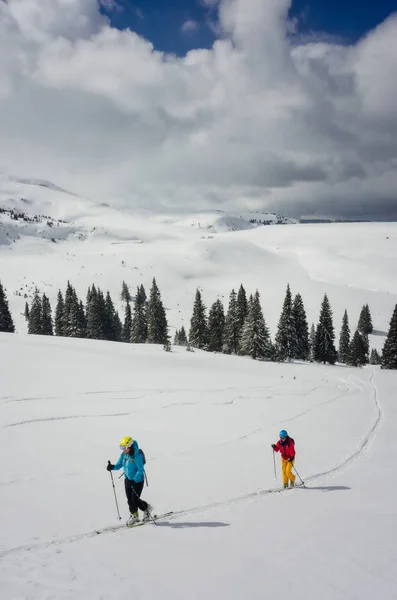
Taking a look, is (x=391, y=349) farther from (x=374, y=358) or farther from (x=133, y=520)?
(x=133, y=520)

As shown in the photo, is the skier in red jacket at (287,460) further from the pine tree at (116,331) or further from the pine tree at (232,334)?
the pine tree at (116,331)

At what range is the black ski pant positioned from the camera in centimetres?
834

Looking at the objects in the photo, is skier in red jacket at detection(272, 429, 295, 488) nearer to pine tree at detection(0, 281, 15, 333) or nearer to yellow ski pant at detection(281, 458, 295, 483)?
yellow ski pant at detection(281, 458, 295, 483)

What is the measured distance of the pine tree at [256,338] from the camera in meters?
49.8

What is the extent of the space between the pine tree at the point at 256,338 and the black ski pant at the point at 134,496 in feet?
139

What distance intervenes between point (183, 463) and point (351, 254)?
20949 cm

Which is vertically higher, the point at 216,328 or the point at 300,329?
the point at 216,328

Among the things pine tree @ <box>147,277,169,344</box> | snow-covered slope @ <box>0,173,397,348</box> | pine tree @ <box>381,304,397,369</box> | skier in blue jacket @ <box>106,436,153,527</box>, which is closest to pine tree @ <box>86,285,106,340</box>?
pine tree @ <box>147,277,169,344</box>

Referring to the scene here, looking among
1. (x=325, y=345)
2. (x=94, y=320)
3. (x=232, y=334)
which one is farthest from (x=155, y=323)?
(x=325, y=345)

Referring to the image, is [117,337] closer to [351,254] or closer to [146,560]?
[146,560]

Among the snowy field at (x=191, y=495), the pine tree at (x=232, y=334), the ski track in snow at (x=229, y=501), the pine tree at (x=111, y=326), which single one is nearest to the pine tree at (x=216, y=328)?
the pine tree at (x=232, y=334)

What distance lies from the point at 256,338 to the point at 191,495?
40.4 meters

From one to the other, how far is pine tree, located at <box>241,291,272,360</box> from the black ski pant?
139 ft

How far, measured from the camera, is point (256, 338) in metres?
49.6
